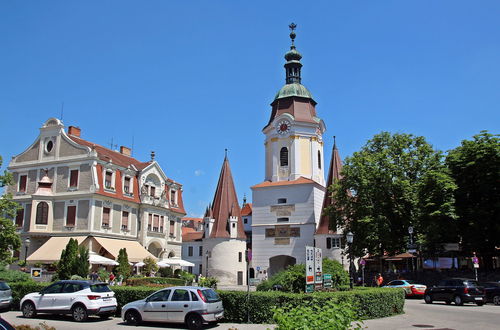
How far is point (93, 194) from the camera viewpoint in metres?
36.9

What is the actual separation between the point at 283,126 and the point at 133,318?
126ft

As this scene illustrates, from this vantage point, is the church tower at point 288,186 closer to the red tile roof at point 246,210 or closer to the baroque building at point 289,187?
the baroque building at point 289,187

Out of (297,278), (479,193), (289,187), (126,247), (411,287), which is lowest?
(411,287)

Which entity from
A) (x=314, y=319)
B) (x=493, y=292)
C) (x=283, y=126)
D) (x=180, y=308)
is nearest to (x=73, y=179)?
(x=283, y=126)

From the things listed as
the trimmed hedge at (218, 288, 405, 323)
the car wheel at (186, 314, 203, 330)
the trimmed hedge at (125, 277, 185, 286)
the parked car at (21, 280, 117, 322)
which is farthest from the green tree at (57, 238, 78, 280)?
the car wheel at (186, 314, 203, 330)

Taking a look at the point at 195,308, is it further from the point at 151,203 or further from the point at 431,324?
the point at 151,203

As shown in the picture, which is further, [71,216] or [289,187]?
[289,187]

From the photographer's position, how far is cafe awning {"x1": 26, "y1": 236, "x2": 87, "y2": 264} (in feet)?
112

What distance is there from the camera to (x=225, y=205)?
52.3m

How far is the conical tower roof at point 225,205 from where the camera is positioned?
50.4 m

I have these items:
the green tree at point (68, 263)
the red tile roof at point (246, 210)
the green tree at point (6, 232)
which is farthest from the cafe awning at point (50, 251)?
the red tile roof at point (246, 210)

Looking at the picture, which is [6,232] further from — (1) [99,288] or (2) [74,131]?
(1) [99,288]

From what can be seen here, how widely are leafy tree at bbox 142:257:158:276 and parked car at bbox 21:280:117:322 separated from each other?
20296 millimetres

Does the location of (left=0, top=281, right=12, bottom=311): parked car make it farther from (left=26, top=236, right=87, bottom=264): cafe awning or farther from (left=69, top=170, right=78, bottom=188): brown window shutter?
(left=69, top=170, right=78, bottom=188): brown window shutter
